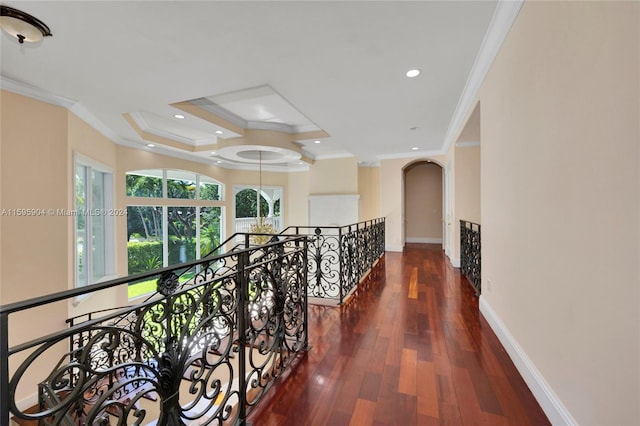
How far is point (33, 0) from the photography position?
5.72ft

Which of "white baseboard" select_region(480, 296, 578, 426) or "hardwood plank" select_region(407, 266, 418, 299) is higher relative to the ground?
"white baseboard" select_region(480, 296, 578, 426)

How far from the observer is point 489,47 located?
92.7 inches

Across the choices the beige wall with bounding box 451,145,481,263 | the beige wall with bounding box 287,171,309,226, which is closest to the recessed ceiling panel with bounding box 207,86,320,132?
the beige wall with bounding box 451,145,481,263

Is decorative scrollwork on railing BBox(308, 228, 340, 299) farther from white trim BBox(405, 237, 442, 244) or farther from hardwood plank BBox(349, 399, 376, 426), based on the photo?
white trim BBox(405, 237, 442, 244)

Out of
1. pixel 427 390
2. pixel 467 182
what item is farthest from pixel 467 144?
pixel 427 390

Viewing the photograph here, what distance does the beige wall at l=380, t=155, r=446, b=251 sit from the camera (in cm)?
723

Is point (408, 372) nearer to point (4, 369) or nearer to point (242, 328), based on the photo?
point (242, 328)

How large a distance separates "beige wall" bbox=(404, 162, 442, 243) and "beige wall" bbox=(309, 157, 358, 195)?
7.70 ft

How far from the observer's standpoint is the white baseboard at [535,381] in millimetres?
1391

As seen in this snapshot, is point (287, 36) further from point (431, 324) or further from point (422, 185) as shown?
point (422, 185)

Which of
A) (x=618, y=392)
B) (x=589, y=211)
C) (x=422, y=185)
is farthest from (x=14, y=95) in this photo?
(x=422, y=185)

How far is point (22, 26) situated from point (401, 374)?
12.5 ft

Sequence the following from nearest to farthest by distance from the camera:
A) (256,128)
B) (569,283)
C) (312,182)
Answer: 1. (569,283)
2. (256,128)
3. (312,182)

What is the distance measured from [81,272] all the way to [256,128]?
3937mm
